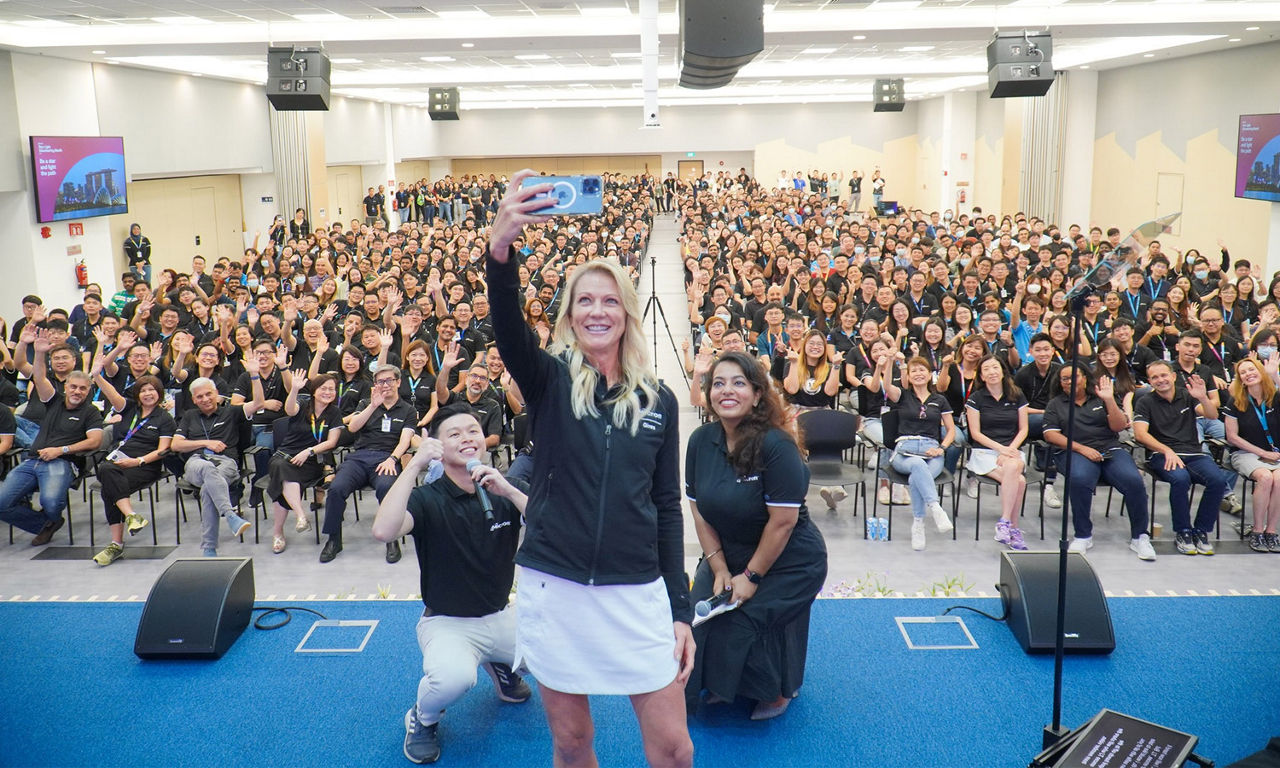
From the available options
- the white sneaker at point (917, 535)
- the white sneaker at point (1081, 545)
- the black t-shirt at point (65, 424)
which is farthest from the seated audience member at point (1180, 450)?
the black t-shirt at point (65, 424)

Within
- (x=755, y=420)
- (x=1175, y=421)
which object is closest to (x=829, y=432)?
A: (x=1175, y=421)

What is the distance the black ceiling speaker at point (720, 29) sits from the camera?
20.5 ft

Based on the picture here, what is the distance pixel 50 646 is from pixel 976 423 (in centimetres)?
509

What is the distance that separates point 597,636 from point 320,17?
34.9 feet

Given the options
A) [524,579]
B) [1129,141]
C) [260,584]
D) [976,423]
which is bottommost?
[260,584]

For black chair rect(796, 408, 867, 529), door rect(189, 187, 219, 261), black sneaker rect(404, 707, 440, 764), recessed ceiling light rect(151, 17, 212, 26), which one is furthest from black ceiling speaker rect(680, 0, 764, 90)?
door rect(189, 187, 219, 261)

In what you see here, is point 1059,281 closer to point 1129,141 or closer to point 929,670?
point 929,670

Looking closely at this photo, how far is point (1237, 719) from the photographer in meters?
3.63

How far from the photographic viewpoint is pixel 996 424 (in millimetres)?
6184

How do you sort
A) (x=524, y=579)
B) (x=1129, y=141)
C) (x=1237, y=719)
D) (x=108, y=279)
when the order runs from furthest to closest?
(x=1129, y=141) → (x=108, y=279) → (x=1237, y=719) → (x=524, y=579)

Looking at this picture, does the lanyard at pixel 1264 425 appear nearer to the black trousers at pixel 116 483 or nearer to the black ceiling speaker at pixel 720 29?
the black ceiling speaker at pixel 720 29

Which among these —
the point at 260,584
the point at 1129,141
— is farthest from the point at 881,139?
the point at 260,584

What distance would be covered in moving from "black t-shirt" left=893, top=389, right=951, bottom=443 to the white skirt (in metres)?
4.45

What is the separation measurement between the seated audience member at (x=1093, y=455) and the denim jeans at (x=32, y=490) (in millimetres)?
5898
